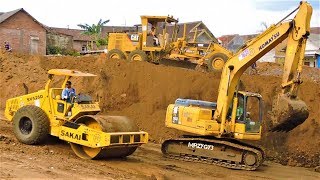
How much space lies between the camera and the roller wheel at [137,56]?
21.8m

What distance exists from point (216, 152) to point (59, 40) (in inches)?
1605

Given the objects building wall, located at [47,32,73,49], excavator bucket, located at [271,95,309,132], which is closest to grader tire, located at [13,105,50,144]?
excavator bucket, located at [271,95,309,132]

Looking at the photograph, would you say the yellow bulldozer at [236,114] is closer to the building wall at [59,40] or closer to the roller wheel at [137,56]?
the roller wheel at [137,56]

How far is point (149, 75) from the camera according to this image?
19.9m

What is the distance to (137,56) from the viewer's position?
22047mm

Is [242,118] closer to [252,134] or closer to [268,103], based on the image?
[252,134]

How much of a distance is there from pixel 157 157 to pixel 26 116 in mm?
3778

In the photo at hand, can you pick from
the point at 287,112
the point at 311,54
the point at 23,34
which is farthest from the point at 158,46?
the point at 23,34

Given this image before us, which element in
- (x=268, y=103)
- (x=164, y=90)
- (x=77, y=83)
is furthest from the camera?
(x=77, y=83)

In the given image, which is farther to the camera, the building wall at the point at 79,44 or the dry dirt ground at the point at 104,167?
the building wall at the point at 79,44

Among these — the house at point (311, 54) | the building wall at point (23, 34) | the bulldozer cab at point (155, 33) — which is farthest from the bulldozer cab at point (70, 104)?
the house at point (311, 54)

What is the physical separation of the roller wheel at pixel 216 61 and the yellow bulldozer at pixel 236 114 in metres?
6.73

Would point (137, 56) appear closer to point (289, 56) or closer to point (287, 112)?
point (289, 56)

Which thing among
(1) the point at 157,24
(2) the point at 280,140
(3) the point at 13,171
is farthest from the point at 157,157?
(1) the point at 157,24
